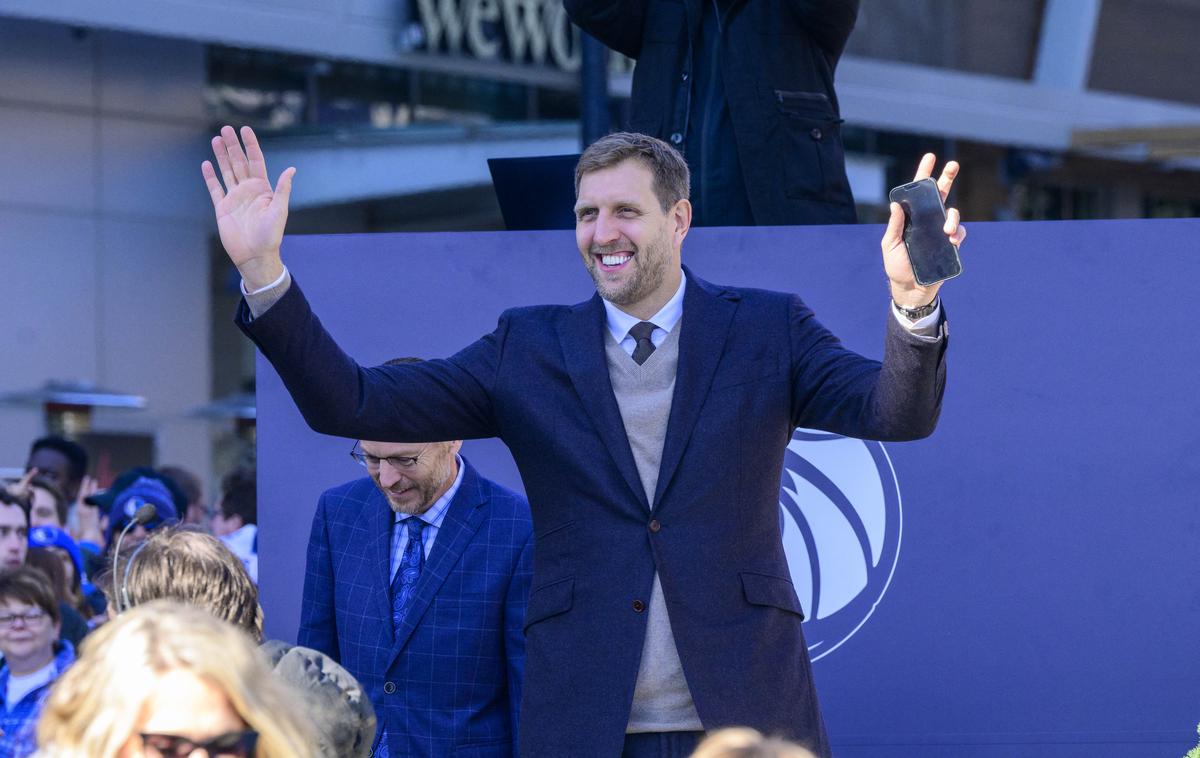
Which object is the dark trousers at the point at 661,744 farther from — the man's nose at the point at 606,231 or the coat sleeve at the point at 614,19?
the coat sleeve at the point at 614,19

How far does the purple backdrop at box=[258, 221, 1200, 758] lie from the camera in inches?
179

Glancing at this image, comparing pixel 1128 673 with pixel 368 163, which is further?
pixel 368 163

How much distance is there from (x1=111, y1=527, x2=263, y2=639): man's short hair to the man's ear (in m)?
1.17

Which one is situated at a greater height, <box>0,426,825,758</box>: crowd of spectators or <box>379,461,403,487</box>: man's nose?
<box>379,461,403,487</box>: man's nose

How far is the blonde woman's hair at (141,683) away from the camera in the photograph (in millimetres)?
2100

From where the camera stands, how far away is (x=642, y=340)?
10.8 feet

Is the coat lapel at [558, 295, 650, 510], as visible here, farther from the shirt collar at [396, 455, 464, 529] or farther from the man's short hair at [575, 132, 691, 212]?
the shirt collar at [396, 455, 464, 529]

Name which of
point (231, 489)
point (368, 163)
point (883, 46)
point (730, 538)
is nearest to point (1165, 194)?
point (883, 46)

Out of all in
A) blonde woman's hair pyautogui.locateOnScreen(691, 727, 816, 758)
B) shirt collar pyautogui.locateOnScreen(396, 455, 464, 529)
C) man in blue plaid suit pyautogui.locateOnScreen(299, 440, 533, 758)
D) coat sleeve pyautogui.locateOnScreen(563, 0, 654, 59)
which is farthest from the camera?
coat sleeve pyautogui.locateOnScreen(563, 0, 654, 59)

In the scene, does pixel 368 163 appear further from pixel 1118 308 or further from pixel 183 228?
pixel 1118 308

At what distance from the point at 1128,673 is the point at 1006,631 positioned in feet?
1.13

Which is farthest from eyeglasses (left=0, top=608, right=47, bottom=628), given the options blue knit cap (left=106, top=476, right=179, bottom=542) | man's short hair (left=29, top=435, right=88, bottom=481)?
man's short hair (left=29, top=435, right=88, bottom=481)

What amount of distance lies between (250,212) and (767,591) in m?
1.17

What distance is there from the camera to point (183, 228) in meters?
17.4
